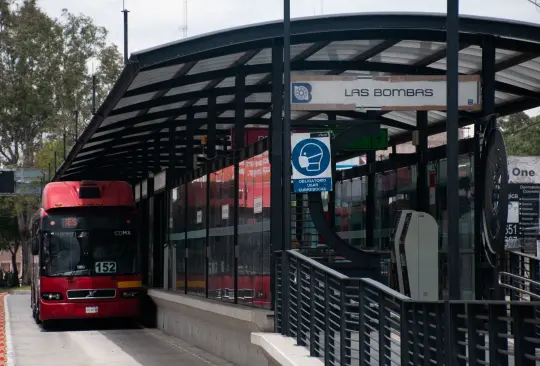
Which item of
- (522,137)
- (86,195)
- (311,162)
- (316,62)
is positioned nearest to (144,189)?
(86,195)

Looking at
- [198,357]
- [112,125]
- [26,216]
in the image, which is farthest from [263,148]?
[26,216]

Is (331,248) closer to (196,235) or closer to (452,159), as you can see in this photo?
(196,235)

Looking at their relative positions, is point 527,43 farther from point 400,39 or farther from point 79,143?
point 79,143

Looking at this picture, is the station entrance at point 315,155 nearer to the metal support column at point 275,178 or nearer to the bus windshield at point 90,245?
the metal support column at point 275,178

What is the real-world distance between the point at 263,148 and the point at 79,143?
9886 mm

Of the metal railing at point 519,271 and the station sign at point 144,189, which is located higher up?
the station sign at point 144,189

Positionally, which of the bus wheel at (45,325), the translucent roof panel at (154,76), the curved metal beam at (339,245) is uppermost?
the translucent roof panel at (154,76)

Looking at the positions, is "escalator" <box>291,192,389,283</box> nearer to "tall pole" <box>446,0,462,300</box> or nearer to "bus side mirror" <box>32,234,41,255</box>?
"tall pole" <box>446,0,462,300</box>

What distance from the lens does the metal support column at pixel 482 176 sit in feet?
49.3

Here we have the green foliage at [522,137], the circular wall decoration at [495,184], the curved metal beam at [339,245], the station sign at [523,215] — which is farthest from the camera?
the green foliage at [522,137]

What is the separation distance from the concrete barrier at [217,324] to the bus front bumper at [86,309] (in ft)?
2.26

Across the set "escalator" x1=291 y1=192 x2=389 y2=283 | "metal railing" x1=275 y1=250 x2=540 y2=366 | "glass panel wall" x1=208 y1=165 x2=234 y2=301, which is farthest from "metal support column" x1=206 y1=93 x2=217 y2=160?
"metal railing" x1=275 y1=250 x2=540 y2=366

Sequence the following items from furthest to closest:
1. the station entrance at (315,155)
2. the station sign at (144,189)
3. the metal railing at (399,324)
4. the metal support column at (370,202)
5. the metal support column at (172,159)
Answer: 1. the station sign at (144,189)
2. the metal support column at (172,159)
3. the metal support column at (370,202)
4. the station entrance at (315,155)
5. the metal railing at (399,324)

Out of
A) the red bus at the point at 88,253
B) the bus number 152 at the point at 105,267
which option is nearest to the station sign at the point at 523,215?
the red bus at the point at 88,253
